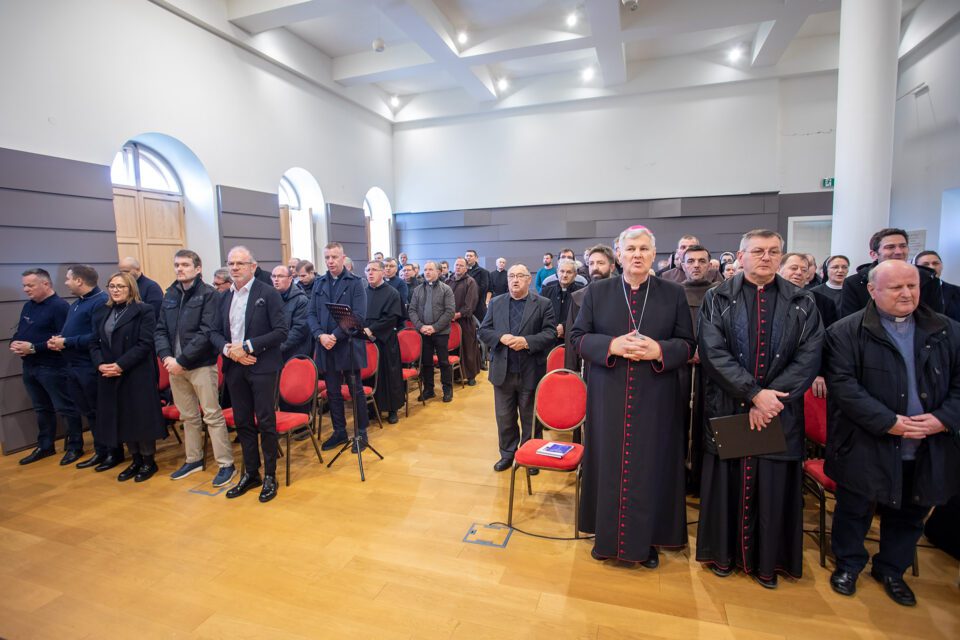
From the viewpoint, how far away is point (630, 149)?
972 cm

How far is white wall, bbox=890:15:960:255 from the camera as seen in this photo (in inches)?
250

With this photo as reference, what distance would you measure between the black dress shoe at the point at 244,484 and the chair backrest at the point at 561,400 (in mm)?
2284

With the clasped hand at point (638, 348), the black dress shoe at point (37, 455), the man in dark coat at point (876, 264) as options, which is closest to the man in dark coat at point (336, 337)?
the clasped hand at point (638, 348)

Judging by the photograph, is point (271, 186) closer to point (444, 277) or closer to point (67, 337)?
point (444, 277)

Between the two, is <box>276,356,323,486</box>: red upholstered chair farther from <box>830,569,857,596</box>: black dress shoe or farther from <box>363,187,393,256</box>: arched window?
<box>363,187,393,256</box>: arched window

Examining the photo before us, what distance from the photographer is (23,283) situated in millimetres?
4344

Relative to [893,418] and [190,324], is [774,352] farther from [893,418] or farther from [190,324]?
[190,324]

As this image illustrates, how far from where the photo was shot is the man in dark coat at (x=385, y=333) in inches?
184

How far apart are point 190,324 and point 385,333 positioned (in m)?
1.73

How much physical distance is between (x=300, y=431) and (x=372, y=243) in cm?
697

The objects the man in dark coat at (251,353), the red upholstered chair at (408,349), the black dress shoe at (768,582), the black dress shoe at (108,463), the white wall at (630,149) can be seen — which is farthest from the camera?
the white wall at (630,149)

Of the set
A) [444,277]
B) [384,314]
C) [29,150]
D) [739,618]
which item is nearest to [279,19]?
[29,150]

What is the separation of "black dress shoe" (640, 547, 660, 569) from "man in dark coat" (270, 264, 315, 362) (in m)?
3.18

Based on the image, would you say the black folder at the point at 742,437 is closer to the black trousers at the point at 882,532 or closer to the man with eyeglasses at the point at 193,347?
the black trousers at the point at 882,532
